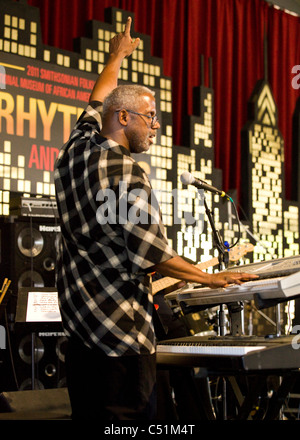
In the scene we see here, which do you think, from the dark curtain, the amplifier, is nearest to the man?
the amplifier

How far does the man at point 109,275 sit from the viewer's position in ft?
5.83

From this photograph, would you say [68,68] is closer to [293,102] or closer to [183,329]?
[183,329]

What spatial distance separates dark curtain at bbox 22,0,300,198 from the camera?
5.58 metres

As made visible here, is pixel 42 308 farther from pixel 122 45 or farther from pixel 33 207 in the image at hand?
pixel 122 45

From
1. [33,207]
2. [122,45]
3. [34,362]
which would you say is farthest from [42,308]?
[122,45]

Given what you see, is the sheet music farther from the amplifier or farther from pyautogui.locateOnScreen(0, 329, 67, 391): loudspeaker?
the amplifier

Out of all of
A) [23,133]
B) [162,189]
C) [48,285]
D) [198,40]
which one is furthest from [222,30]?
[48,285]

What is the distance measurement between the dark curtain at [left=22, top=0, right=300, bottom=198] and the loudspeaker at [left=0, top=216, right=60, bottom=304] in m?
1.79

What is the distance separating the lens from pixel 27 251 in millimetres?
4355

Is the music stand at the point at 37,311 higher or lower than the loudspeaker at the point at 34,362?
higher

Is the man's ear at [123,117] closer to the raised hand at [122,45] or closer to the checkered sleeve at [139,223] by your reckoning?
the checkered sleeve at [139,223]

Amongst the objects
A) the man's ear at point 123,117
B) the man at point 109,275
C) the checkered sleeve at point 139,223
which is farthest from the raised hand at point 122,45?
the checkered sleeve at point 139,223

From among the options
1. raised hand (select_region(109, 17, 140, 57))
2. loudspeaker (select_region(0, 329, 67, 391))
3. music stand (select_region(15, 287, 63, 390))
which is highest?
raised hand (select_region(109, 17, 140, 57))
